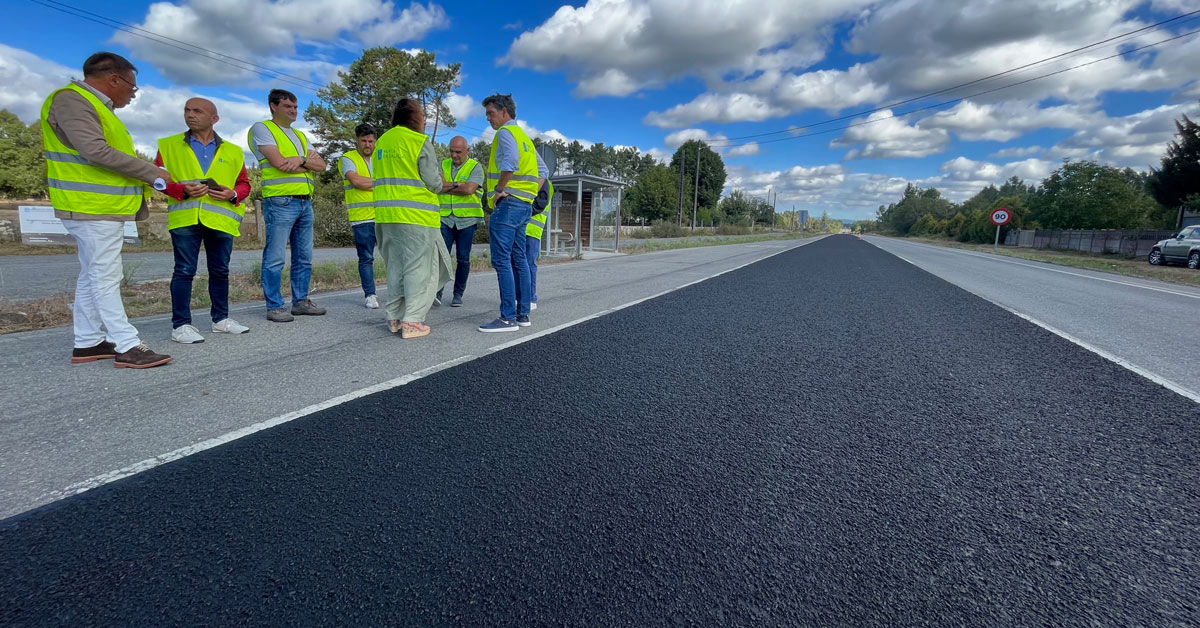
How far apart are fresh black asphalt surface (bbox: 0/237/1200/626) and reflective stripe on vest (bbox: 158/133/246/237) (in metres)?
2.45

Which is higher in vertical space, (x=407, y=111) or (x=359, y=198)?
(x=407, y=111)

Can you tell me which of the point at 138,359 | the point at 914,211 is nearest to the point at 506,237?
the point at 138,359

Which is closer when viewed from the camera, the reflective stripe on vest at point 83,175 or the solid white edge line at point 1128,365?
the reflective stripe on vest at point 83,175

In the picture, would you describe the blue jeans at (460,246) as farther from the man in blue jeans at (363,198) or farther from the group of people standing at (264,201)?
the man in blue jeans at (363,198)

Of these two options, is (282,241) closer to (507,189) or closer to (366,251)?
(366,251)

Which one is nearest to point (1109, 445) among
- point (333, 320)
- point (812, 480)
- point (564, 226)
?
point (812, 480)

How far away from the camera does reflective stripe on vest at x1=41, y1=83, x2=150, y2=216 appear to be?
3295mm

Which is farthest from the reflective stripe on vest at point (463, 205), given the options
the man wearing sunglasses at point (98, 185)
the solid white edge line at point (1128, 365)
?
the solid white edge line at point (1128, 365)

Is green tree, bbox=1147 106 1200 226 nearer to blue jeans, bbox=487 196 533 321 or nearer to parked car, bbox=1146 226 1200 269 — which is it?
parked car, bbox=1146 226 1200 269

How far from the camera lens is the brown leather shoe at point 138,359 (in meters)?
3.45

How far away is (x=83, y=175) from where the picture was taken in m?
3.33

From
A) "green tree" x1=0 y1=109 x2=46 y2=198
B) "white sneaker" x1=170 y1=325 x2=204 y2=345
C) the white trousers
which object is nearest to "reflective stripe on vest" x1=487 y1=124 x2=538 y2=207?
"white sneaker" x1=170 y1=325 x2=204 y2=345

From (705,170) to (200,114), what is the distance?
7391 cm

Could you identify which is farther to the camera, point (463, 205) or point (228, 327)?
point (463, 205)
